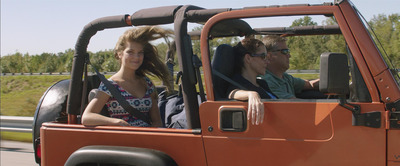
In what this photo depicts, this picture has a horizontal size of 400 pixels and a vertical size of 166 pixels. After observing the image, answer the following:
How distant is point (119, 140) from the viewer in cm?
292

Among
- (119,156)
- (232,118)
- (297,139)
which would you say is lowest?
(119,156)

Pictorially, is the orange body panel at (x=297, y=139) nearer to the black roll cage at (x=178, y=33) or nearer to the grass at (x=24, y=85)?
the black roll cage at (x=178, y=33)


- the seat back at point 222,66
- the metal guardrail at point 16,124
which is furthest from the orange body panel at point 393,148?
the metal guardrail at point 16,124

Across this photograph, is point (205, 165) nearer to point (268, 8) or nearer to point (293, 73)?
point (268, 8)

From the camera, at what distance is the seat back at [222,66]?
9.23ft

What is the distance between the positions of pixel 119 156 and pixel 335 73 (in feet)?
4.50

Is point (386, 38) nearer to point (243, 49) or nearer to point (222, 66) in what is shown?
point (243, 49)

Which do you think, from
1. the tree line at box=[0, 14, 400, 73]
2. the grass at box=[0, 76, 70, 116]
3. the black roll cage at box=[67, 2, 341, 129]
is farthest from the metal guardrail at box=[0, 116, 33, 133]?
the grass at box=[0, 76, 70, 116]

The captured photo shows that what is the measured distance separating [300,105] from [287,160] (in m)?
0.32

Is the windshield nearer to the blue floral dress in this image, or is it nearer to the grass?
the blue floral dress

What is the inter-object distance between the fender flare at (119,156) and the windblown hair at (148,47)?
799mm

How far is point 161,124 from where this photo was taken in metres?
3.53

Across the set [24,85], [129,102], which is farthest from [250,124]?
[24,85]

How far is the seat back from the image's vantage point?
2.81m
